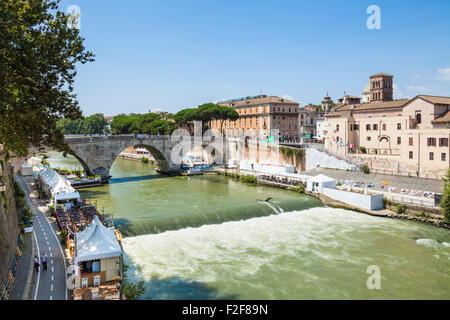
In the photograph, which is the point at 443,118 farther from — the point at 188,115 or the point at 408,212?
the point at 188,115

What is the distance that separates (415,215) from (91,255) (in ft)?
82.4

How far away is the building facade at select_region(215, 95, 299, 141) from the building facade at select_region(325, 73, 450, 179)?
70.4 ft

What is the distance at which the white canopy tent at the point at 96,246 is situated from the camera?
49.2 feet

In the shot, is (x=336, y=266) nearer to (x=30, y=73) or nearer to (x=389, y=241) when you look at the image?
(x=389, y=241)

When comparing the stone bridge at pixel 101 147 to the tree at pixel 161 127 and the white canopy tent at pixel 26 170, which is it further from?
the tree at pixel 161 127

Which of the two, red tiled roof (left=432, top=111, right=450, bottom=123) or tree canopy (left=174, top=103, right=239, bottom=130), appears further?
tree canopy (left=174, top=103, right=239, bottom=130)

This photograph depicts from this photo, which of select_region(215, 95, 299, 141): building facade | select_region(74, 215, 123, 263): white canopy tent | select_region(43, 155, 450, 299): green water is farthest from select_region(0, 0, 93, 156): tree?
A: select_region(215, 95, 299, 141): building facade

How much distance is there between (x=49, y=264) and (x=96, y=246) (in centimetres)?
314

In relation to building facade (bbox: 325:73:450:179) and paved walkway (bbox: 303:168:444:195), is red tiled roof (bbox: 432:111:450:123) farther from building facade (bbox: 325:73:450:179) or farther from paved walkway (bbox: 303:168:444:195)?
paved walkway (bbox: 303:168:444:195)

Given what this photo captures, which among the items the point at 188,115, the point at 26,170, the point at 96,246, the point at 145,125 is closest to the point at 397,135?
the point at 96,246

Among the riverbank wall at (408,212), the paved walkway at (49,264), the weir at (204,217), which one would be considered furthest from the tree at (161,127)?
the paved walkway at (49,264)

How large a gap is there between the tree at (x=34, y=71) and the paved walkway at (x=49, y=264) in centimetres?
544

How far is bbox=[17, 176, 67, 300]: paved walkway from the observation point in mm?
14023

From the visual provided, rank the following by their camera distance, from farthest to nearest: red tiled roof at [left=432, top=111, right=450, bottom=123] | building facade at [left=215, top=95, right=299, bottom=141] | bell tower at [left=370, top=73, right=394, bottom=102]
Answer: building facade at [left=215, top=95, right=299, bottom=141]
bell tower at [left=370, top=73, right=394, bottom=102]
red tiled roof at [left=432, top=111, right=450, bottom=123]
